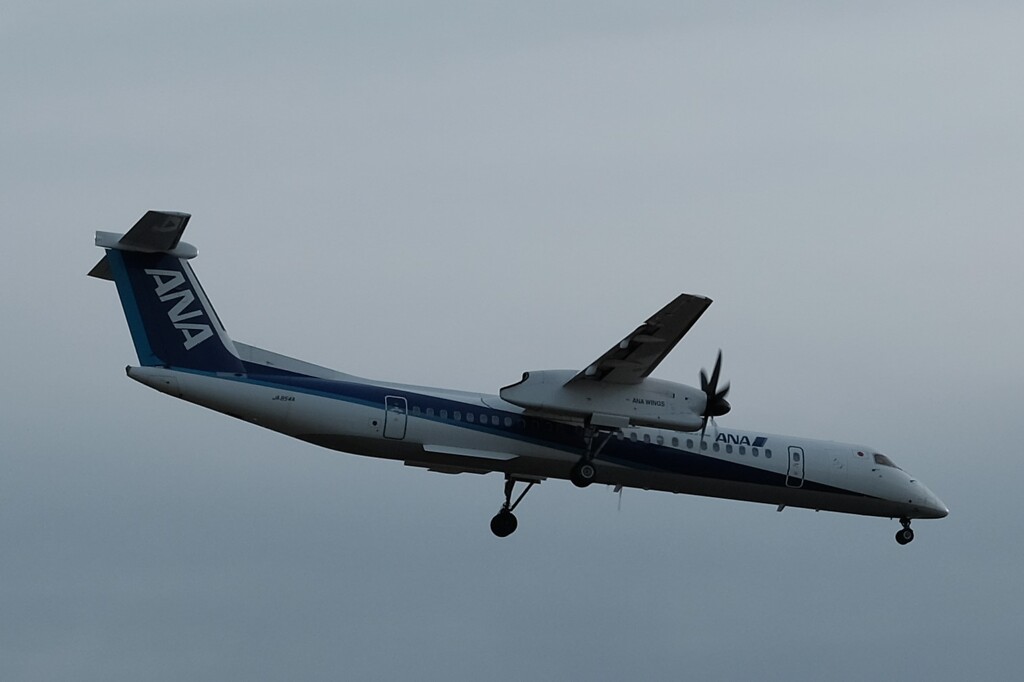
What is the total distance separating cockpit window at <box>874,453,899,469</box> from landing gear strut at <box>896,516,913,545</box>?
4.84 feet

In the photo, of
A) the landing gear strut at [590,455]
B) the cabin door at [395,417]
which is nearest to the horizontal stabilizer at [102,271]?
the cabin door at [395,417]

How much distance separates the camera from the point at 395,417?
33.4 metres

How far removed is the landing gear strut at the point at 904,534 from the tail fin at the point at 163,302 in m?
17.2

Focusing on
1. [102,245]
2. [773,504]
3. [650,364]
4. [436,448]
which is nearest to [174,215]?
[102,245]

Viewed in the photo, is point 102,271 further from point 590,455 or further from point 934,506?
point 934,506

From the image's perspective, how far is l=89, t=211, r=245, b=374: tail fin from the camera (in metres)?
31.7

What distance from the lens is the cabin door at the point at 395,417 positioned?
109 feet

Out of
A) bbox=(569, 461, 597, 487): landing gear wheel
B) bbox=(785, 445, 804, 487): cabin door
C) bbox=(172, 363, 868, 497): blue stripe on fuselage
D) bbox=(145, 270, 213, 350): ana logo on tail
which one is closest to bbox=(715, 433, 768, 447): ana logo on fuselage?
bbox=(172, 363, 868, 497): blue stripe on fuselage

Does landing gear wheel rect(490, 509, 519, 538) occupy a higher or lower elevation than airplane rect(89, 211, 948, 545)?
lower

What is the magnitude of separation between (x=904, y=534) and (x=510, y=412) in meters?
11.4

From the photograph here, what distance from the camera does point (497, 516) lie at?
37938 mm

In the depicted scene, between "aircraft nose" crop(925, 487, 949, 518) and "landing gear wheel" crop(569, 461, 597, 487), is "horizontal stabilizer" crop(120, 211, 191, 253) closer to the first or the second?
"landing gear wheel" crop(569, 461, 597, 487)

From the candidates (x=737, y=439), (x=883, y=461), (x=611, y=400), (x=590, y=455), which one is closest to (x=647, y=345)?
(x=611, y=400)

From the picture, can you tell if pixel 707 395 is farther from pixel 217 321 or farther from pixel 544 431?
pixel 217 321
